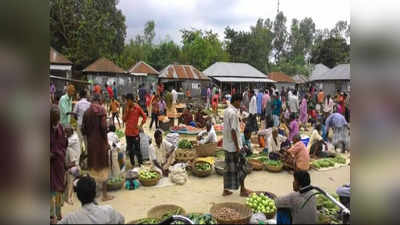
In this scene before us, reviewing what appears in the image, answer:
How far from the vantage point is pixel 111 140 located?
220 inches

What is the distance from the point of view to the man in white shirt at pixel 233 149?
4.26m

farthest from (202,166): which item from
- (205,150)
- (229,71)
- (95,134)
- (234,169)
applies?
(229,71)

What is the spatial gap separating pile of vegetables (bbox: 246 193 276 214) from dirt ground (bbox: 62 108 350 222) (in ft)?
1.63

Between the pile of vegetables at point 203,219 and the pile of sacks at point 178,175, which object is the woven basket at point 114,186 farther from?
the pile of vegetables at point 203,219

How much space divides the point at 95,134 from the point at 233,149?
1.94m

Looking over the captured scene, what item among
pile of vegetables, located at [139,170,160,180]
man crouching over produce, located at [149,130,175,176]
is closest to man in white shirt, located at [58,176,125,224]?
pile of vegetables, located at [139,170,160,180]

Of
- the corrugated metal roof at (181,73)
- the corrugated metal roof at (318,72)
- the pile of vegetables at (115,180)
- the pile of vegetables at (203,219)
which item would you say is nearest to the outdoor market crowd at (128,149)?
the pile of vegetables at (115,180)

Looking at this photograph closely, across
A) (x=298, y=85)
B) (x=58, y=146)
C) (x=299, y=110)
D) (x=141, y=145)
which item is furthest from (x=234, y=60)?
(x=58, y=146)

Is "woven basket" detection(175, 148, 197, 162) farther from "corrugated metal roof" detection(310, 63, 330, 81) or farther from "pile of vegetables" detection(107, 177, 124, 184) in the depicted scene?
"corrugated metal roof" detection(310, 63, 330, 81)

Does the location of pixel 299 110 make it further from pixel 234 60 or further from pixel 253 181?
pixel 234 60

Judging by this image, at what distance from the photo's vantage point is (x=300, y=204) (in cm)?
224

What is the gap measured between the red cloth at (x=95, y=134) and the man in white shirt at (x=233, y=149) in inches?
67.8

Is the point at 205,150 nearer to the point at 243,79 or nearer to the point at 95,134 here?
the point at 95,134

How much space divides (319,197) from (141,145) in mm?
3575
